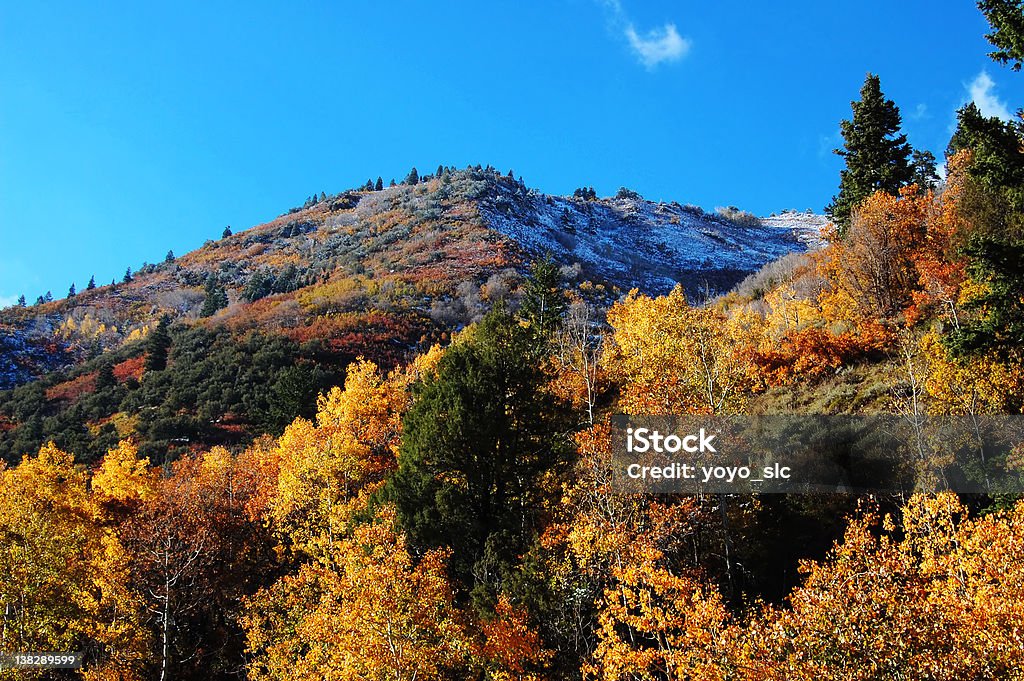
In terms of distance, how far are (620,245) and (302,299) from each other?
92425 millimetres

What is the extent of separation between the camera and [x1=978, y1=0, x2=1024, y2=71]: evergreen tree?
13859mm

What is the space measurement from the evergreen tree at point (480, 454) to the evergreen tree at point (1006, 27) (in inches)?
710

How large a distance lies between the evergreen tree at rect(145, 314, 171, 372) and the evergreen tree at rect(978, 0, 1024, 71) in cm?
9184

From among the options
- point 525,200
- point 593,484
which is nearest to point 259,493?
point 593,484

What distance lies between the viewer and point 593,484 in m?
22.5

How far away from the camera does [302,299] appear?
4186 inches

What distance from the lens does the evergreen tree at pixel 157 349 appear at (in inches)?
3344

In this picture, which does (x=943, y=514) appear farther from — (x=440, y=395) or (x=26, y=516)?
(x=26, y=516)

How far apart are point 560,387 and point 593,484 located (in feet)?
28.8

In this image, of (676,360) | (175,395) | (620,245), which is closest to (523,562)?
(676,360)

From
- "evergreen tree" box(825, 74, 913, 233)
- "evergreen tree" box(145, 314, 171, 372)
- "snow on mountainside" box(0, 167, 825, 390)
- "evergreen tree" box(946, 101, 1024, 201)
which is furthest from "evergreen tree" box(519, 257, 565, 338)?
"evergreen tree" box(145, 314, 171, 372)

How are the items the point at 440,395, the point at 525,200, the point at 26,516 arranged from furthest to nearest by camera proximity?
the point at 525,200
the point at 26,516
the point at 440,395

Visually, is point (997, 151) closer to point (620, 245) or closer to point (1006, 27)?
point (1006, 27)

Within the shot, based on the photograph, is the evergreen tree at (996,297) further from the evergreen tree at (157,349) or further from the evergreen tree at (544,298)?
the evergreen tree at (157,349)
